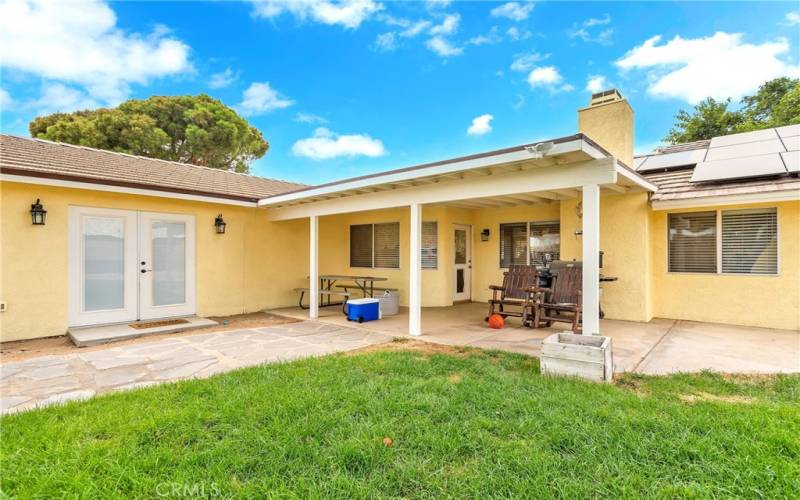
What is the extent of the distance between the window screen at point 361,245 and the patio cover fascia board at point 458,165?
12.1 feet

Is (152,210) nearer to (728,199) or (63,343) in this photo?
(63,343)

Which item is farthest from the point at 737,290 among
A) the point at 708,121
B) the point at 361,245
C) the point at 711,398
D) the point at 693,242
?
the point at 708,121

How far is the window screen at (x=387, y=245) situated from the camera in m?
10.8

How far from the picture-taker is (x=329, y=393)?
3.61 m

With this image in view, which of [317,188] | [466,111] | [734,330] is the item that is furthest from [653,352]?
[466,111]

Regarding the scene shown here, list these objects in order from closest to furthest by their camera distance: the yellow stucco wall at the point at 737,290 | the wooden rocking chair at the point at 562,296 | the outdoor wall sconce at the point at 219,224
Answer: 1. the yellow stucco wall at the point at 737,290
2. the wooden rocking chair at the point at 562,296
3. the outdoor wall sconce at the point at 219,224

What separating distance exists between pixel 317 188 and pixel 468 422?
5568 millimetres

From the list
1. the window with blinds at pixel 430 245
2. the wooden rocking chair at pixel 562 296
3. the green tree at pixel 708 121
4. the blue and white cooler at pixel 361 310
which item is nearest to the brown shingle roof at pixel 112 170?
the blue and white cooler at pixel 361 310

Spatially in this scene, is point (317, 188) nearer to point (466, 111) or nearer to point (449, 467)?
point (449, 467)

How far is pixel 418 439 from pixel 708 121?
2334cm

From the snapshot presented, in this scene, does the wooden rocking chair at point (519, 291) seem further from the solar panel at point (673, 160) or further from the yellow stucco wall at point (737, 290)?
the solar panel at point (673, 160)

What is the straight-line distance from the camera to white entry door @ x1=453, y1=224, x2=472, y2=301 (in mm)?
10484

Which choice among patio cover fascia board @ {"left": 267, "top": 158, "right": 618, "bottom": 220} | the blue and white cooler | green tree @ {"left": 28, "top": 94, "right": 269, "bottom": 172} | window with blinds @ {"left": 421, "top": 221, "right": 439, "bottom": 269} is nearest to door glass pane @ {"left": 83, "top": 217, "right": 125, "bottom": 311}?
patio cover fascia board @ {"left": 267, "top": 158, "right": 618, "bottom": 220}

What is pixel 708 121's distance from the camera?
61.5 feet
